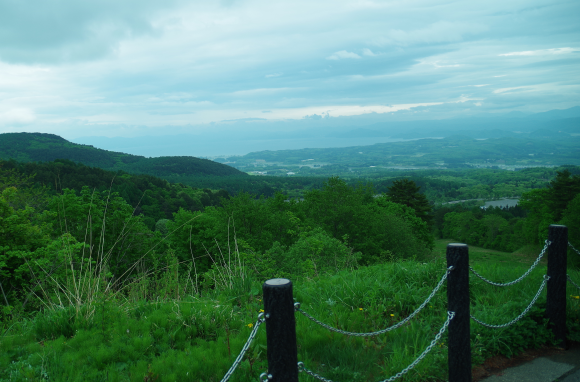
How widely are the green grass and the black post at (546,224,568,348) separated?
12cm

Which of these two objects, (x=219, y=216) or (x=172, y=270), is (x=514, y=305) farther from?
(x=219, y=216)


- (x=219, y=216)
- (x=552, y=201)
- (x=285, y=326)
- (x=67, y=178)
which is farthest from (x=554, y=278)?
(x=67, y=178)

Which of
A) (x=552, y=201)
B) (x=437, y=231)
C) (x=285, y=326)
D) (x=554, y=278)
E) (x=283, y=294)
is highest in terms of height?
(x=283, y=294)

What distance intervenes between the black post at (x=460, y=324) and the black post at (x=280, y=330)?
144 centimetres

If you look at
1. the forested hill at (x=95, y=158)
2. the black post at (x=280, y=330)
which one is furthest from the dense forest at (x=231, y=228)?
the forested hill at (x=95, y=158)

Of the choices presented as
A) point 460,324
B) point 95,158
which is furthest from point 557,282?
point 95,158

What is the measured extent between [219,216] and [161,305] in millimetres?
27558

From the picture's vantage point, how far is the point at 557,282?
368 centimetres

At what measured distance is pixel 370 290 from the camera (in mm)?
4254

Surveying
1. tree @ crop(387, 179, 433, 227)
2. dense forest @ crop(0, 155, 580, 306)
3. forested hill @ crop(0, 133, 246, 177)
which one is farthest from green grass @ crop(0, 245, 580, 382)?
forested hill @ crop(0, 133, 246, 177)

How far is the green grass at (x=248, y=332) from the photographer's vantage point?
2.91 metres

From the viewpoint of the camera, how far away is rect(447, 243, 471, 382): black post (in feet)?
9.04

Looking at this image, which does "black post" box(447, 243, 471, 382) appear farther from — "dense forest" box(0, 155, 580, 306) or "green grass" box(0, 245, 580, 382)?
"dense forest" box(0, 155, 580, 306)

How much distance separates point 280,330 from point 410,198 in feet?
157
